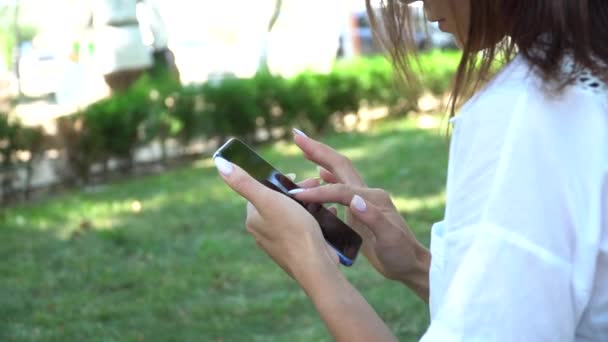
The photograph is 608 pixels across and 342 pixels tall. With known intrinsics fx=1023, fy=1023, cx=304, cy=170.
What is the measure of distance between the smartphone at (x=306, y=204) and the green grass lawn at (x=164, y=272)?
276 cm

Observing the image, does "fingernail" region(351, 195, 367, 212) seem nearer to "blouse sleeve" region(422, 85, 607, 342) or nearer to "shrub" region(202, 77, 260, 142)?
"blouse sleeve" region(422, 85, 607, 342)

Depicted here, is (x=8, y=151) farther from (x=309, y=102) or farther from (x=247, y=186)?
(x=247, y=186)

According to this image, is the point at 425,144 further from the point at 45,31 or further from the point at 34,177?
the point at 45,31

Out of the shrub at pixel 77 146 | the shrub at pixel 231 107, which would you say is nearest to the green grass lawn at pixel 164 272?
the shrub at pixel 77 146

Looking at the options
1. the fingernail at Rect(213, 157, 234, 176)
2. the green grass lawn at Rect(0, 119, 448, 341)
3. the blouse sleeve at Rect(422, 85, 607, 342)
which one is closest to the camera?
the blouse sleeve at Rect(422, 85, 607, 342)

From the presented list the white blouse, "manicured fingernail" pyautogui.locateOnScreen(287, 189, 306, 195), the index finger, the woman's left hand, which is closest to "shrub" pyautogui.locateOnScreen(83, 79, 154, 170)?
the index finger

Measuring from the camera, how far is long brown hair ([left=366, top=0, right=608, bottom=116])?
3.83ft

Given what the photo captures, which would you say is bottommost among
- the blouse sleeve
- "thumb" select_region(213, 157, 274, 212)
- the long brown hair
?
"thumb" select_region(213, 157, 274, 212)

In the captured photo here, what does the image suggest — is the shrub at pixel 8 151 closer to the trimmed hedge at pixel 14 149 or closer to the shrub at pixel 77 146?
the trimmed hedge at pixel 14 149

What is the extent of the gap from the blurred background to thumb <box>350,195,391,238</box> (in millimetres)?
241

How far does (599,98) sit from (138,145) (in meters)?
9.07

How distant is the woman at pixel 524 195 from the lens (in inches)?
42.4

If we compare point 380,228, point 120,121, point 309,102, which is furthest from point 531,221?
point 309,102

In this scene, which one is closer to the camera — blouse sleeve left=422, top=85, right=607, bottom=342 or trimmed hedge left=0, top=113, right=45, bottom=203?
blouse sleeve left=422, top=85, right=607, bottom=342
